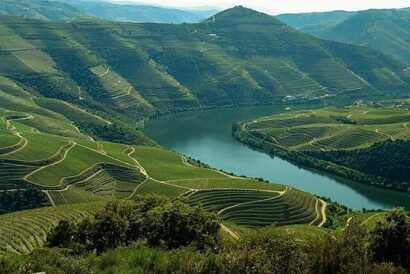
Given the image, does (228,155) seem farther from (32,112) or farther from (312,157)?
(32,112)

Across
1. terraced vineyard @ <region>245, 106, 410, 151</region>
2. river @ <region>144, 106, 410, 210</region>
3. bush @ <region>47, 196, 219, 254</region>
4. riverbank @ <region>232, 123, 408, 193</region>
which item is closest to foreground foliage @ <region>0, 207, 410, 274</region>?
bush @ <region>47, 196, 219, 254</region>

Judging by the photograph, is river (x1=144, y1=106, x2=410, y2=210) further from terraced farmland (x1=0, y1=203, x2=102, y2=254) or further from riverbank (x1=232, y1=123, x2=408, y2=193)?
terraced farmland (x1=0, y1=203, x2=102, y2=254)

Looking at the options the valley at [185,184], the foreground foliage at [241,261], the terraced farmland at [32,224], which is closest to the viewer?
the foreground foliage at [241,261]

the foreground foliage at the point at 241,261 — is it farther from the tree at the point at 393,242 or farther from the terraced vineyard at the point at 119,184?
the terraced vineyard at the point at 119,184

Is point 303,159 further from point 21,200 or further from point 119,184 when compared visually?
point 21,200

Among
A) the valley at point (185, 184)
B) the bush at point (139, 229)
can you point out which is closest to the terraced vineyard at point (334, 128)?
the valley at point (185, 184)

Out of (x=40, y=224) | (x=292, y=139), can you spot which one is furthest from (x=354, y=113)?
(x=40, y=224)
